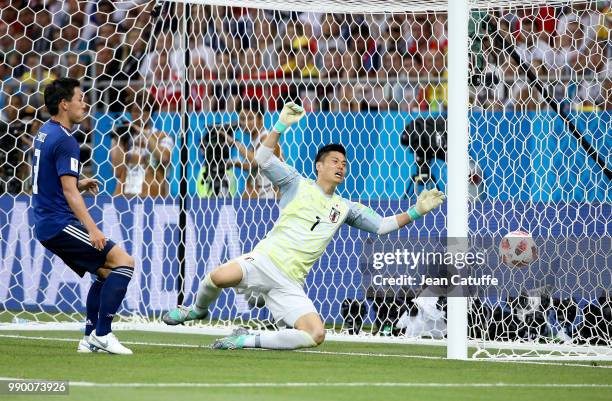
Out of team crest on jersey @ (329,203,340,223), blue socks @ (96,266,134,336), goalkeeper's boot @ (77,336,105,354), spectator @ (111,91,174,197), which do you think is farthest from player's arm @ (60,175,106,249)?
spectator @ (111,91,174,197)

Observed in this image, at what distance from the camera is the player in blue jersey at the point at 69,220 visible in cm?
845

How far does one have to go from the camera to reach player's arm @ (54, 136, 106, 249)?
8.31 meters

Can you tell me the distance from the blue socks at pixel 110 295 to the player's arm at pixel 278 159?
1.38 metres

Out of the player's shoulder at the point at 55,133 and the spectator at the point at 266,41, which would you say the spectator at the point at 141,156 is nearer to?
the spectator at the point at 266,41

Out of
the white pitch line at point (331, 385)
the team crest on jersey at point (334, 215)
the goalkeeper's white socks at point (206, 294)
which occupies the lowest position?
the white pitch line at point (331, 385)

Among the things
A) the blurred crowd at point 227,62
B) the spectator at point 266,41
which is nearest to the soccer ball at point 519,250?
the blurred crowd at point 227,62

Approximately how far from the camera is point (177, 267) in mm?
12930

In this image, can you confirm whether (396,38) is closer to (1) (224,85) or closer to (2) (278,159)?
(1) (224,85)

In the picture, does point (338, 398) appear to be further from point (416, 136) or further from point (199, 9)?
Result: point (199, 9)

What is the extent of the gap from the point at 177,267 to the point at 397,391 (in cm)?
654

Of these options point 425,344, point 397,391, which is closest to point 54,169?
point 397,391

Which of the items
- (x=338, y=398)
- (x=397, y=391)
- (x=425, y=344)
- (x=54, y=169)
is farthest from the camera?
(x=425, y=344)

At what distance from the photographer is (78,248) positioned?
8.54 meters

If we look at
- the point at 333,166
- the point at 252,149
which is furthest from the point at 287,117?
the point at 252,149
